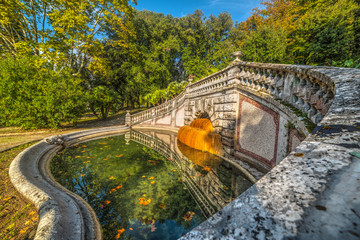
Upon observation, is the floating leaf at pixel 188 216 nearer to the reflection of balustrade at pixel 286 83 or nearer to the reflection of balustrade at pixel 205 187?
Answer: the reflection of balustrade at pixel 205 187

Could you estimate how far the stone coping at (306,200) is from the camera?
21.6 inches

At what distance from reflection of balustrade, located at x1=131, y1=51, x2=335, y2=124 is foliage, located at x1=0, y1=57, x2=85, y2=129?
10.0 m

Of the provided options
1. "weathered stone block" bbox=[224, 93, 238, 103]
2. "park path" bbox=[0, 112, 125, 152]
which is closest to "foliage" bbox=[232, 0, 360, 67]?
"weathered stone block" bbox=[224, 93, 238, 103]

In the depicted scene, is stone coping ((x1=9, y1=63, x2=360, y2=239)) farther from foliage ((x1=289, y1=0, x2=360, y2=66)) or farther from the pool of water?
foliage ((x1=289, y1=0, x2=360, y2=66))

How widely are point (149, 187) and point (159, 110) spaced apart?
8.57 metres

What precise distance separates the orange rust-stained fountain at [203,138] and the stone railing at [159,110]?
3.71 meters

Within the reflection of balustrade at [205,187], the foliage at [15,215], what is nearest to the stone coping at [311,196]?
the reflection of balustrade at [205,187]

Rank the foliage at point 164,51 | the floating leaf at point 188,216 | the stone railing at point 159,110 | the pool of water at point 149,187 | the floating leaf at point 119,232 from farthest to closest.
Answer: the foliage at point 164,51 → the stone railing at point 159,110 → the floating leaf at point 188,216 → the pool of water at point 149,187 → the floating leaf at point 119,232

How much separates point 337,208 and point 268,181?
27cm

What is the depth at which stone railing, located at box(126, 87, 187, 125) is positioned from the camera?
10.5 metres

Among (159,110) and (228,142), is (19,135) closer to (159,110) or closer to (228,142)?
(159,110)

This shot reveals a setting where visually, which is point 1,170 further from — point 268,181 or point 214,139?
point 214,139

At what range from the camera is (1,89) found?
8.37 m

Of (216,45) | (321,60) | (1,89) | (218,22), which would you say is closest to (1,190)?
(1,89)
